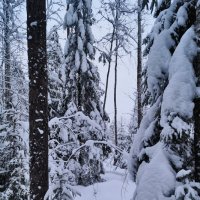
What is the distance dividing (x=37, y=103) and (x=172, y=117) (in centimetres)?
229

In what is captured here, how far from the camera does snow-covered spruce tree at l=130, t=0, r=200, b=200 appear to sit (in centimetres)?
414

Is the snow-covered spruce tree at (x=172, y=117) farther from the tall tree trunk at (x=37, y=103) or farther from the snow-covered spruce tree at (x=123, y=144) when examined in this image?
Answer: the tall tree trunk at (x=37, y=103)

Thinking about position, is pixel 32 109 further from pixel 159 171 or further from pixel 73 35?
pixel 73 35

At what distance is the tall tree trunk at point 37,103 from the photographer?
5.11 meters

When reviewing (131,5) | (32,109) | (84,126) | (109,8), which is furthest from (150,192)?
(109,8)

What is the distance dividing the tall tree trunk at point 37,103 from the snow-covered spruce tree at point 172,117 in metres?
1.62

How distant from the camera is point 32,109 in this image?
5156mm

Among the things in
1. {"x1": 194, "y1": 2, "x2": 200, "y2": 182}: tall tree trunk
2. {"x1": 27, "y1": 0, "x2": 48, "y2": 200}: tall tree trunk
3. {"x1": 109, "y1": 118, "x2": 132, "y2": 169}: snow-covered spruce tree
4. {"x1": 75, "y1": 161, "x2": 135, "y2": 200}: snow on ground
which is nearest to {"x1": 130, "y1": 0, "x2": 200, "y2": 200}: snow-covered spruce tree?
{"x1": 194, "y1": 2, "x2": 200, "y2": 182}: tall tree trunk

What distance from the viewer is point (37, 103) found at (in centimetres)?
515

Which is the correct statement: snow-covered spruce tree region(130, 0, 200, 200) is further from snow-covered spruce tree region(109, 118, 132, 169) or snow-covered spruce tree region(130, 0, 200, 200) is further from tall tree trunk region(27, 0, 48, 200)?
tall tree trunk region(27, 0, 48, 200)

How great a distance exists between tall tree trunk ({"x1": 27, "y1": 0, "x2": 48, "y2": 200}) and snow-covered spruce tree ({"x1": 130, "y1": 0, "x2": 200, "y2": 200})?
162cm

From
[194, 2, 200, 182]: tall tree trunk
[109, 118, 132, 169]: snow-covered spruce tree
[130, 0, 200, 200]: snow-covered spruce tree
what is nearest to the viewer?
[130, 0, 200, 200]: snow-covered spruce tree

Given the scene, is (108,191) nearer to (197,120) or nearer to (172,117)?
(197,120)

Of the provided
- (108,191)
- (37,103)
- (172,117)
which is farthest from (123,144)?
(172,117)
